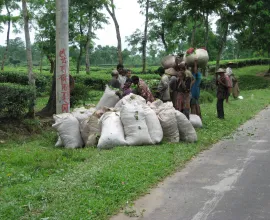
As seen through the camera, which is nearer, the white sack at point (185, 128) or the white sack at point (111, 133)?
the white sack at point (111, 133)

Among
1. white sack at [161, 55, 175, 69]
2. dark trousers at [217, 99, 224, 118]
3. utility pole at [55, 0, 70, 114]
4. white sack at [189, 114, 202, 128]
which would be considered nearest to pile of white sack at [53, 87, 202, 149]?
utility pole at [55, 0, 70, 114]

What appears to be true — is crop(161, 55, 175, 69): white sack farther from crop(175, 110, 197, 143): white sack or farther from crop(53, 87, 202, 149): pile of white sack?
crop(175, 110, 197, 143): white sack

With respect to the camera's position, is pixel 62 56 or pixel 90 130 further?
pixel 62 56

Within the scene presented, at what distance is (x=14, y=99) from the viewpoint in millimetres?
9203

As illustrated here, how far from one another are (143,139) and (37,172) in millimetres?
2464

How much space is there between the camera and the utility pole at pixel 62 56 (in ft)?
28.0

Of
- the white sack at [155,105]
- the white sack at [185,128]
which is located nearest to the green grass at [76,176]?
the white sack at [185,128]

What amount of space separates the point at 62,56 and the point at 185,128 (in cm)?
289

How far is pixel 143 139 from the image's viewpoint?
805cm

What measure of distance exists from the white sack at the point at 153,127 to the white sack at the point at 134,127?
0.12 meters

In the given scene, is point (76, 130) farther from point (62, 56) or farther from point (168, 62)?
point (168, 62)

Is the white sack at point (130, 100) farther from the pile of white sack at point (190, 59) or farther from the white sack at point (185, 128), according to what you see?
the pile of white sack at point (190, 59)

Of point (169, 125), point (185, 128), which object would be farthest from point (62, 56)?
point (185, 128)

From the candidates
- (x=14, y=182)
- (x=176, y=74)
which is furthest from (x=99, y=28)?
(x=14, y=182)
